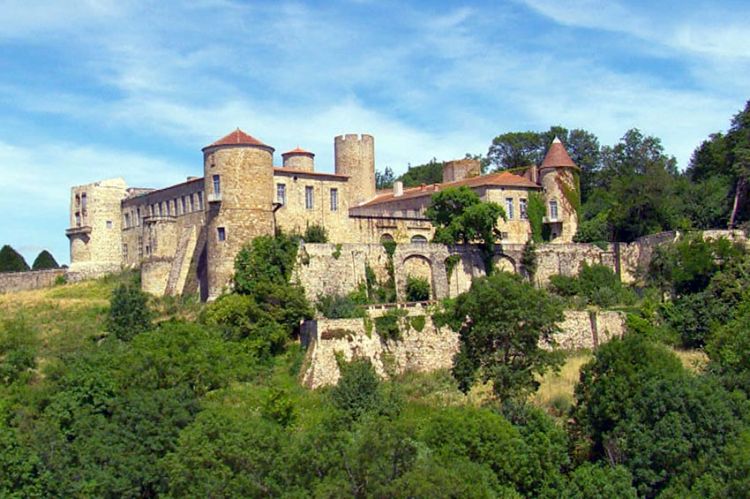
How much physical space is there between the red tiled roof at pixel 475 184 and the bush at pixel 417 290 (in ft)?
25.3

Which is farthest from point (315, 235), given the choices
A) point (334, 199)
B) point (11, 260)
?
point (11, 260)

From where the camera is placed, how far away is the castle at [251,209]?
49.4 metres

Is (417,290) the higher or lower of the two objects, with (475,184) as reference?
lower

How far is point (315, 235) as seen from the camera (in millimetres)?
53594

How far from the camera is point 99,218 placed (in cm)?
6138

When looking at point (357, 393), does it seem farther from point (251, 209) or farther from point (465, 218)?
point (465, 218)

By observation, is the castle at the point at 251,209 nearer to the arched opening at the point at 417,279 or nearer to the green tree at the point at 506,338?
the arched opening at the point at 417,279

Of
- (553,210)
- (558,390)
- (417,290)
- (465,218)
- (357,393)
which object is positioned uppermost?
(553,210)

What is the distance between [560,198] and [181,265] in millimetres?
19335

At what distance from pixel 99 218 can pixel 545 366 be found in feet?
101

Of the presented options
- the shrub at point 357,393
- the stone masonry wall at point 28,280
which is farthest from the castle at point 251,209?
the shrub at point 357,393

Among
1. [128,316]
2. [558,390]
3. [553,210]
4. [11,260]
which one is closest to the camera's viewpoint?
[558,390]

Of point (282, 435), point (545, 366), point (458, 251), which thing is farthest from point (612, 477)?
point (458, 251)

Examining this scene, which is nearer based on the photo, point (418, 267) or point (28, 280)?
point (418, 267)
